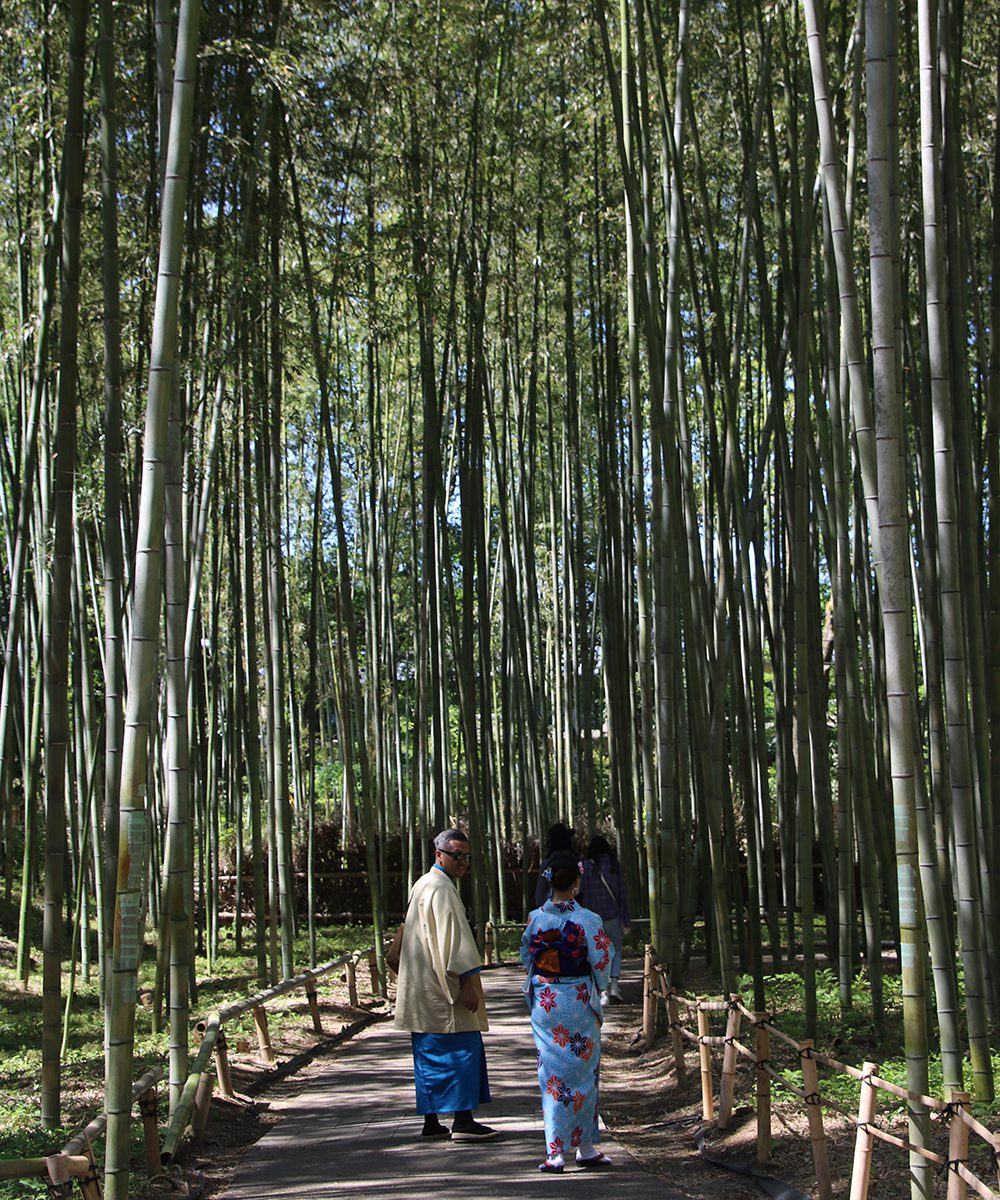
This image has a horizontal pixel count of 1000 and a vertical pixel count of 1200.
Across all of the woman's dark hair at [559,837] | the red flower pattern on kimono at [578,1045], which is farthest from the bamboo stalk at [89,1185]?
the woman's dark hair at [559,837]

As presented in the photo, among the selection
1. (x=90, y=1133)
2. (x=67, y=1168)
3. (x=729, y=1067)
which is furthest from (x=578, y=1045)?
(x=67, y=1168)

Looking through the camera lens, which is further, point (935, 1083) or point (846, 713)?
point (846, 713)

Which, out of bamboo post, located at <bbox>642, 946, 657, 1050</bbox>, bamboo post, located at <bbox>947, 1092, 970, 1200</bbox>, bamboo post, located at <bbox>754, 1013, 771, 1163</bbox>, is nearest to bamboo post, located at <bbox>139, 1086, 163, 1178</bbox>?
bamboo post, located at <bbox>754, 1013, 771, 1163</bbox>

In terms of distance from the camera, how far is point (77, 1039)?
268 inches

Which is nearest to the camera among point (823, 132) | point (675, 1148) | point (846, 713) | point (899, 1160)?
point (823, 132)

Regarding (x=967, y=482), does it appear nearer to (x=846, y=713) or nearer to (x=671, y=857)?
(x=846, y=713)

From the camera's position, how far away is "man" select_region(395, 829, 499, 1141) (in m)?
3.94

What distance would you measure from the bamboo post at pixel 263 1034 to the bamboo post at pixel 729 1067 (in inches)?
76.6

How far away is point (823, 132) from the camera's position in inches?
119

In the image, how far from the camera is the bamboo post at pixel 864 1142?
9.13 ft

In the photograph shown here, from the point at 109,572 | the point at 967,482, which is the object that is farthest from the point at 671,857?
the point at 109,572

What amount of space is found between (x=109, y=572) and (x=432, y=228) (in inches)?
162

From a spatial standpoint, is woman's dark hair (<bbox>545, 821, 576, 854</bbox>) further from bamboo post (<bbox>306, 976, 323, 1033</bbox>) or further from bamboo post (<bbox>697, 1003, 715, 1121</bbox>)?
bamboo post (<bbox>306, 976, 323, 1033</bbox>)

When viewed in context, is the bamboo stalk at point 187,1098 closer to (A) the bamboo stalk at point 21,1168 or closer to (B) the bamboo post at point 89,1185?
(B) the bamboo post at point 89,1185
